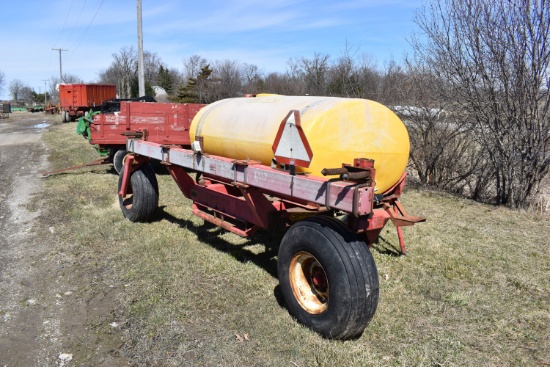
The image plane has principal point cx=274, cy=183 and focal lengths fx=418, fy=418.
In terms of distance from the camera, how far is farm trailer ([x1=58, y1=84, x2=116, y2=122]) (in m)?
28.3

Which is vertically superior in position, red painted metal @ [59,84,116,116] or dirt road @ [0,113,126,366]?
red painted metal @ [59,84,116,116]

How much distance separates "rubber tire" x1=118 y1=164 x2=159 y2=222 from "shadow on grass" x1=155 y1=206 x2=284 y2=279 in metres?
0.41

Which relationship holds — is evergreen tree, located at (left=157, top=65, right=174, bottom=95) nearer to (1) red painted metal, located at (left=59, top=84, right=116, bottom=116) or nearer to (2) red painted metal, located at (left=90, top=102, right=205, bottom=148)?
(1) red painted metal, located at (left=59, top=84, right=116, bottom=116)

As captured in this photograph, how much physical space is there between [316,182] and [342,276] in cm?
69

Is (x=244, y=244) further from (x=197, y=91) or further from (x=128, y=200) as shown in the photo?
(x=197, y=91)

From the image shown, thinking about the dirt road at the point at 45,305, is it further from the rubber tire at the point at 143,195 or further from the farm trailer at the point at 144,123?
the farm trailer at the point at 144,123

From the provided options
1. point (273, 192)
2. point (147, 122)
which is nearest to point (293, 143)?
point (273, 192)

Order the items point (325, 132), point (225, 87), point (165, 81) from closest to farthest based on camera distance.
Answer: point (325, 132) < point (225, 87) < point (165, 81)

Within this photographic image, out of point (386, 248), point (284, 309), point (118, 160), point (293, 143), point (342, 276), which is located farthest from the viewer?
point (118, 160)

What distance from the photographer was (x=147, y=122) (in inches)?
390

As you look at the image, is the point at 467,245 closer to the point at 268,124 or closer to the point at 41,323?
the point at 268,124

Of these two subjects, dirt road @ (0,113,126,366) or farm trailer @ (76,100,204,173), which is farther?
farm trailer @ (76,100,204,173)

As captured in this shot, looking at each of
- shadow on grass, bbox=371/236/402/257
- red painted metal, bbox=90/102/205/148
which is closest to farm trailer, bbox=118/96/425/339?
shadow on grass, bbox=371/236/402/257

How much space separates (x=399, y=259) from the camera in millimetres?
4773
